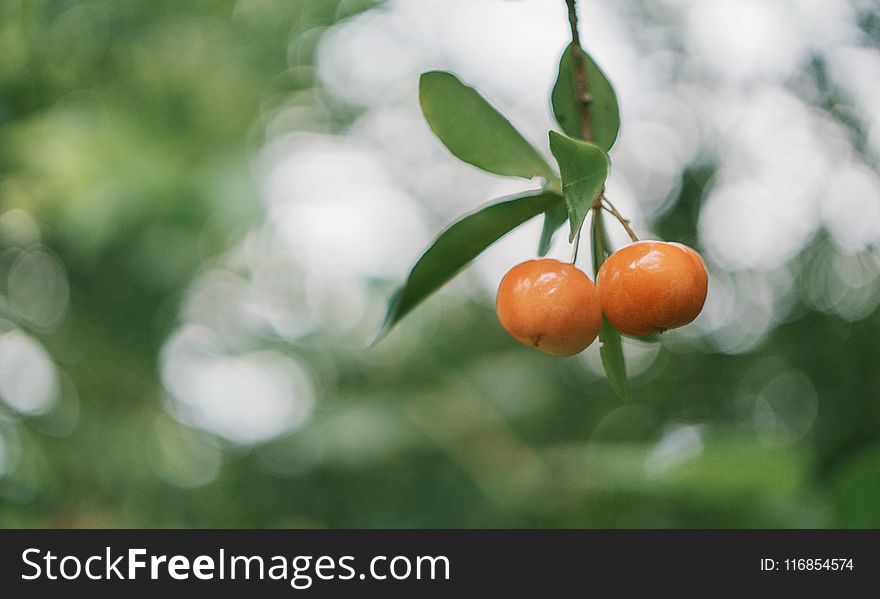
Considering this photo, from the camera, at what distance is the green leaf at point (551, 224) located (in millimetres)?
702

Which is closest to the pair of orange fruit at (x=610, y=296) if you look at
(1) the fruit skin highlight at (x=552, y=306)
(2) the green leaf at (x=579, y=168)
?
(1) the fruit skin highlight at (x=552, y=306)

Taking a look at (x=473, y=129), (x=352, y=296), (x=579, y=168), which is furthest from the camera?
(x=352, y=296)

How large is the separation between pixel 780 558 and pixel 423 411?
2079mm

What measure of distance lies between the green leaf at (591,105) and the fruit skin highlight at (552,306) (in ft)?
0.43

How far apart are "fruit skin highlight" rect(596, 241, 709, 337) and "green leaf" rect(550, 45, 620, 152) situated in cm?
12

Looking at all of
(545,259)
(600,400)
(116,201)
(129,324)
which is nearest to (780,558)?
(545,259)

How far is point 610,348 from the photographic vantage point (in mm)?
733

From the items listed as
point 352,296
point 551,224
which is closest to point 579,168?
point 551,224

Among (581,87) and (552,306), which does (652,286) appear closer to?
(552,306)

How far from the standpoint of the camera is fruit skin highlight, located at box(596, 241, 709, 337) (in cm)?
65

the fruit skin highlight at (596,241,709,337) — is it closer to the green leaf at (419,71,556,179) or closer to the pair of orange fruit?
the pair of orange fruit

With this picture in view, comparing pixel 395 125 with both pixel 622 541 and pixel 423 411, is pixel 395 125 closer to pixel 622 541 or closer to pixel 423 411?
pixel 423 411

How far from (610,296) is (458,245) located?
14cm

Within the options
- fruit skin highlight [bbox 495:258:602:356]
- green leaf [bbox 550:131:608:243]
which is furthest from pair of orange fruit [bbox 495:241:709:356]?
green leaf [bbox 550:131:608:243]
